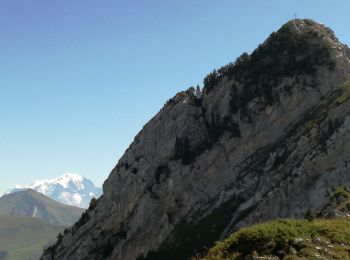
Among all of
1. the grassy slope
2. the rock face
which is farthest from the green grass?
the rock face

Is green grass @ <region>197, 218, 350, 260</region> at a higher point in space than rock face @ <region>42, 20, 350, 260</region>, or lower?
lower

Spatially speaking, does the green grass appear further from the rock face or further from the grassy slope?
the rock face

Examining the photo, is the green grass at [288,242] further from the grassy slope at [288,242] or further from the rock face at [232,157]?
the rock face at [232,157]

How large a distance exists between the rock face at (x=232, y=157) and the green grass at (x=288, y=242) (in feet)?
145

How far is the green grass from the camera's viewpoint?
2134 cm

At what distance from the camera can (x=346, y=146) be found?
6744cm

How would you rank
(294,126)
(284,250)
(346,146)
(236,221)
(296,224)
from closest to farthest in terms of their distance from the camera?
1. (284,250)
2. (296,224)
3. (346,146)
4. (236,221)
5. (294,126)

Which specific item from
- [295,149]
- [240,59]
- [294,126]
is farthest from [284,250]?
[240,59]

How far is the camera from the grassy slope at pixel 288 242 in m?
21.3

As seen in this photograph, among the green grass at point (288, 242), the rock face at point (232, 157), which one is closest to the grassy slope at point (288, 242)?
the green grass at point (288, 242)

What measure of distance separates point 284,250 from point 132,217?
277 feet

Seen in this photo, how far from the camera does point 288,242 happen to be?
2200 centimetres

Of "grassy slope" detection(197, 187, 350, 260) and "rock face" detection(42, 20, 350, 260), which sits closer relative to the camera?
"grassy slope" detection(197, 187, 350, 260)

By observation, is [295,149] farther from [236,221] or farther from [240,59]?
[240,59]
